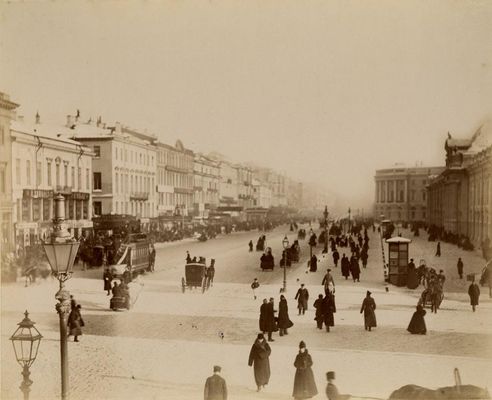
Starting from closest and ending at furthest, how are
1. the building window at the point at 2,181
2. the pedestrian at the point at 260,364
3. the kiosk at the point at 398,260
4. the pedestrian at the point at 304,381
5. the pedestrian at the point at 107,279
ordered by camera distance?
the pedestrian at the point at 304,381
the pedestrian at the point at 260,364
the building window at the point at 2,181
the pedestrian at the point at 107,279
the kiosk at the point at 398,260

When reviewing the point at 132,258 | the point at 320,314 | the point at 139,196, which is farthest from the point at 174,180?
the point at 320,314

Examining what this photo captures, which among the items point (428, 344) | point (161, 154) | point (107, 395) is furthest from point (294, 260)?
point (107, 395)

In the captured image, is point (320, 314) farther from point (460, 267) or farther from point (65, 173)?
point (65, 173)

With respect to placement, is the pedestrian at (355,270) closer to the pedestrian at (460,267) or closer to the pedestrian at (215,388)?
the pedestrian at (460,267)

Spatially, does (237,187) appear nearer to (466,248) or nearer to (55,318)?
(466,248)

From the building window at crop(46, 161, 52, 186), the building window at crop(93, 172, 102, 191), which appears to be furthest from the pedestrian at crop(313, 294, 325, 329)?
the building window at crop(46, 161, 52, 186)

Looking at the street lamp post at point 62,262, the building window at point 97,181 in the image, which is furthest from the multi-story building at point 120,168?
the street lamp post at point 62,262

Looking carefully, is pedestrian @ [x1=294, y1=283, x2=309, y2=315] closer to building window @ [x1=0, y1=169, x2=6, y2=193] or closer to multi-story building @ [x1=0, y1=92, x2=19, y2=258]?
multi-story building @ [x1=0, y1=92, x2=19, y2=258]
